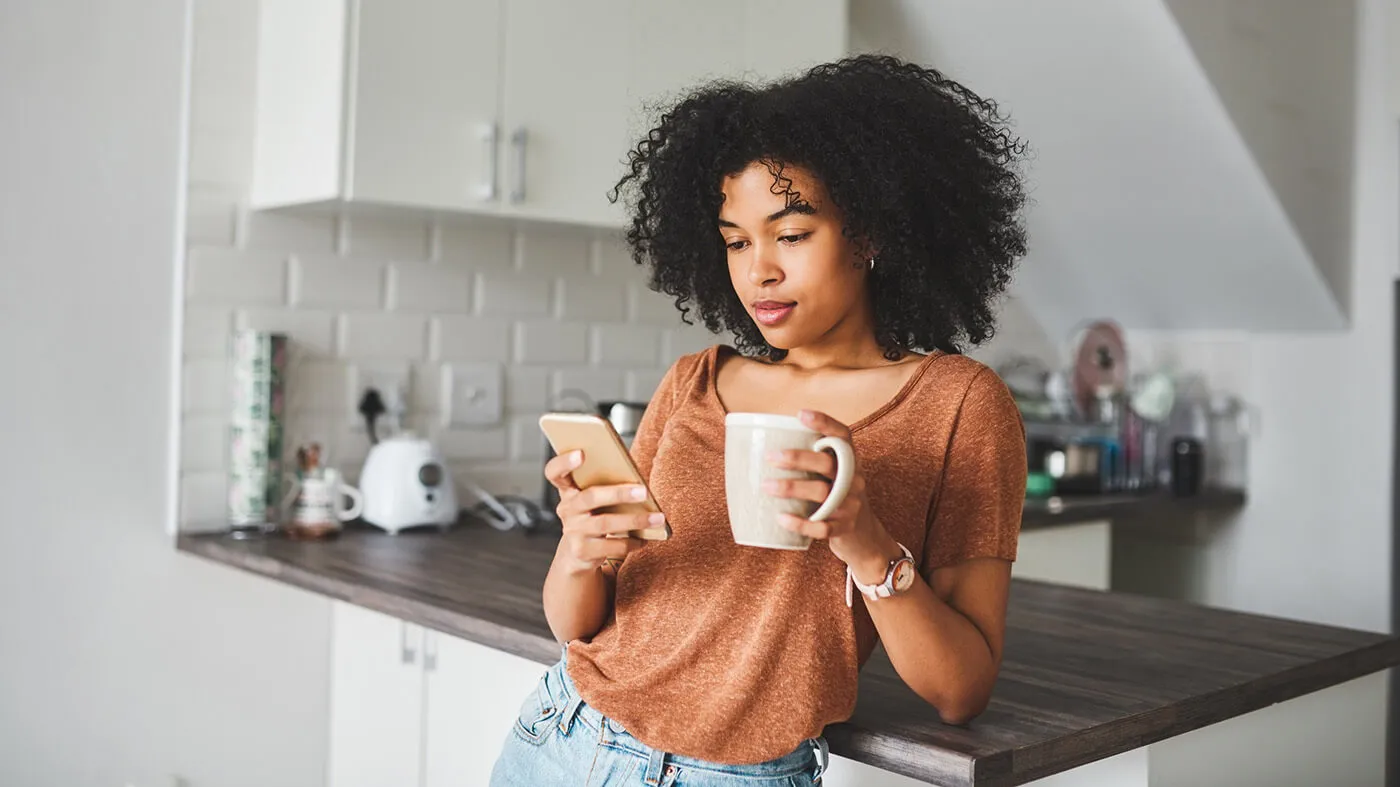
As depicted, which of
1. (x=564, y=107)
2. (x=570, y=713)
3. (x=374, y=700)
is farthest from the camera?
(x=564, y=107)

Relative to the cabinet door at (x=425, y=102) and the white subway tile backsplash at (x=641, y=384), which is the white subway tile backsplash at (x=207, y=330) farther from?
the white subway tile backsplash at (x=641, y=384)

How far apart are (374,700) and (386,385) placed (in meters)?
0.66

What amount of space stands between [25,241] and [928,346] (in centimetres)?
163

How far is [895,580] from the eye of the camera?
1046mm

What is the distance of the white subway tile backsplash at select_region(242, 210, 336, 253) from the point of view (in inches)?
97.0

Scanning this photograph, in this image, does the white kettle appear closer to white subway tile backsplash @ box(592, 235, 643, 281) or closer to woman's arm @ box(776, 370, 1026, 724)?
white subway tile backsplash @ box(592, 235, 643, 281)

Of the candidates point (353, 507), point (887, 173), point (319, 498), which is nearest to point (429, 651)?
point (319, 498)

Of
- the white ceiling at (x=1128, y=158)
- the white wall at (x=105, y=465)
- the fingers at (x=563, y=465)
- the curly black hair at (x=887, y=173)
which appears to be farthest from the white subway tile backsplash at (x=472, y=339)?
the fingers at (x=563, y=465)

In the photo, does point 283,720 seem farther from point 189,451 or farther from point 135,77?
point 135,77

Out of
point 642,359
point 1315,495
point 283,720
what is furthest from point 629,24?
point 1315,495

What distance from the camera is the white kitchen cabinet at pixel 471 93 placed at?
224 centimetres

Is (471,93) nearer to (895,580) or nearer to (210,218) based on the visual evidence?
(210,218)

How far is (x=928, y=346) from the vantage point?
1.29 metres

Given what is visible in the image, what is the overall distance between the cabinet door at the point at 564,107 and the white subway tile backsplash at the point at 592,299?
1.23 feet
